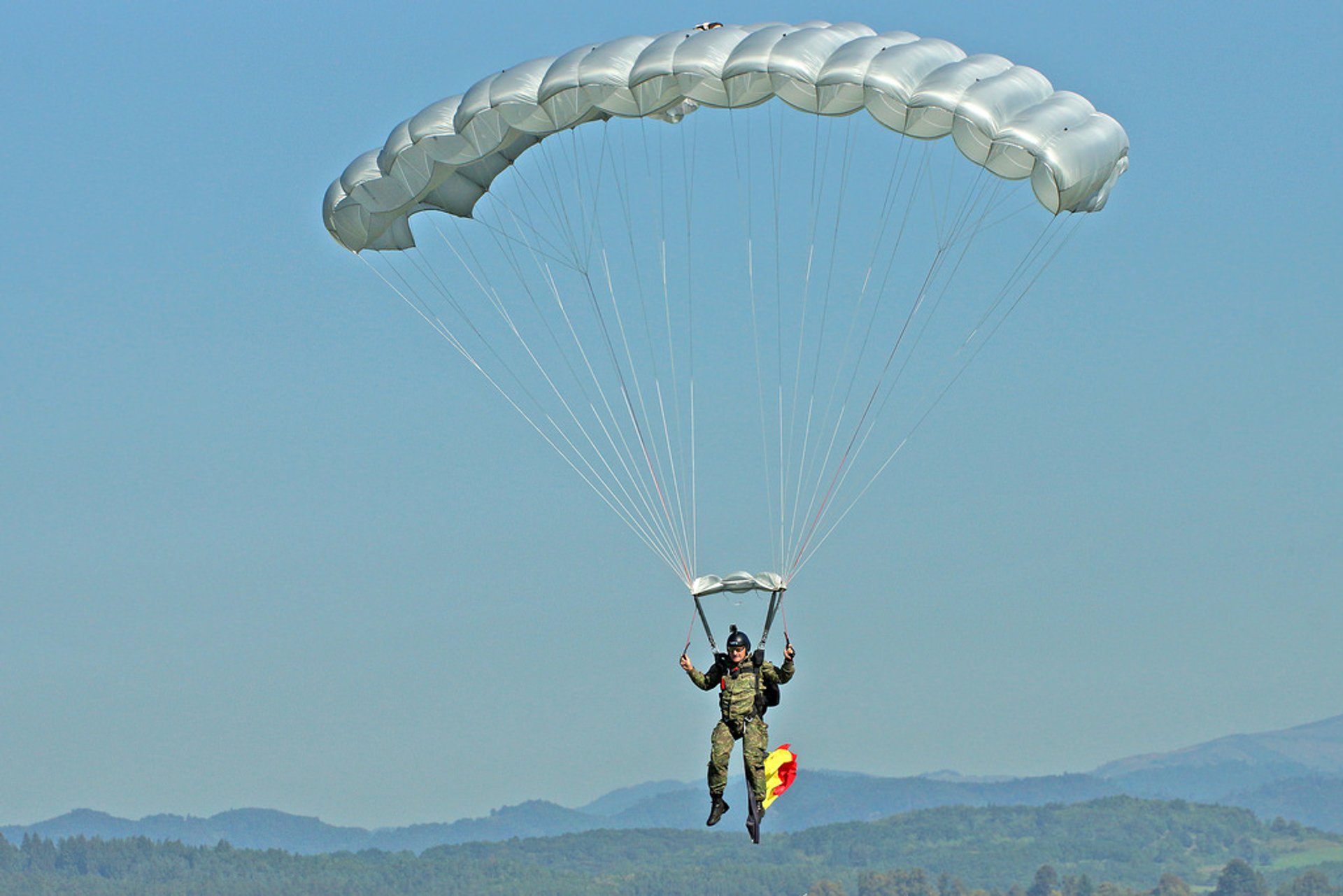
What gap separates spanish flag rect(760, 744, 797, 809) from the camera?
26.3 meters

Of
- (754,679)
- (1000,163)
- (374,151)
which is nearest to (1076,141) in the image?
(1000,163)

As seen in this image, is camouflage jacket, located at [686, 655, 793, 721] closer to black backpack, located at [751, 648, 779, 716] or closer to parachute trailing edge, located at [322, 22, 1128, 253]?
black backpack, located at [751, 648, 779, 716]

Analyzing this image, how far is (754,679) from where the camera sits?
25.2 metres

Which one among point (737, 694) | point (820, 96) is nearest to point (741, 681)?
point (737, 694)

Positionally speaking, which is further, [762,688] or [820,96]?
[820,96]

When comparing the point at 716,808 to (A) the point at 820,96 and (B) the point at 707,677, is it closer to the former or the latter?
(B) the point at 707,677

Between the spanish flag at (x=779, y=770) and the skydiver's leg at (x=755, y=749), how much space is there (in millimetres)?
570

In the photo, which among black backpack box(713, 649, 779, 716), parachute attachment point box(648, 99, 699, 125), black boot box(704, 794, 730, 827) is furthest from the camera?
parachute attachment point box(648, 99, 699, 125)

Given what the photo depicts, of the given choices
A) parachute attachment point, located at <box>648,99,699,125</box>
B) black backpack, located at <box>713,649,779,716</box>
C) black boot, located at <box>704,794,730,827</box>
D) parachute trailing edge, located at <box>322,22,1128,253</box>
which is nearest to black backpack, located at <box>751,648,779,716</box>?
black backpack, located at <box>713,649,779,716</box>

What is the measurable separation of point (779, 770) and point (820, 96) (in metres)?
8.30

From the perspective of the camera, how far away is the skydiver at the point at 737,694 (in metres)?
25.1

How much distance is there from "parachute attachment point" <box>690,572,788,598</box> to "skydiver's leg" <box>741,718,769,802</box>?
5.13 ft

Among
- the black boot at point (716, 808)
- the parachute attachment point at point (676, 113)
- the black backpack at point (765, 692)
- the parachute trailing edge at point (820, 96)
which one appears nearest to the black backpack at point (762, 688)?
the black backpack at point (765, 692)

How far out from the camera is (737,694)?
25.1 m
